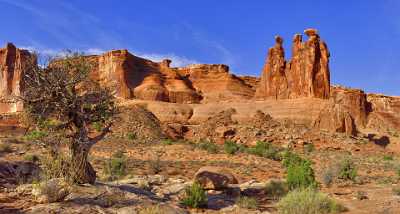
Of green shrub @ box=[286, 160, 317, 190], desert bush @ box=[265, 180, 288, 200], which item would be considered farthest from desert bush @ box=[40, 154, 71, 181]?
green shrub @ box=[286, 160, 317, 190]

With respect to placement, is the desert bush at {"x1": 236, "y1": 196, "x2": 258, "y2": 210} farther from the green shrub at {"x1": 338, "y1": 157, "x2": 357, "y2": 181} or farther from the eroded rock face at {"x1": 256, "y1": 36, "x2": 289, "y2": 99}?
the eroded rock face at {"x1": 256, "y1": 36, "x2": 289, "y2": 99}

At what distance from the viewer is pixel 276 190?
57.3 ft

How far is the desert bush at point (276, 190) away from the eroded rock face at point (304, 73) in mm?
63032

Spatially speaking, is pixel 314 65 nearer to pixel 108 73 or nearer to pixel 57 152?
pixel 108 73

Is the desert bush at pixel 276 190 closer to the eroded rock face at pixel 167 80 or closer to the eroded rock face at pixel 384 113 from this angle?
the eroded rock face at pixel 167 80

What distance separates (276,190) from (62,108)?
8.49 m

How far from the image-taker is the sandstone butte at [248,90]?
7125 cm

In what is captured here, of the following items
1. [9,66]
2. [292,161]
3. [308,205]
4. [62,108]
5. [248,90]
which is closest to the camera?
[308,205]

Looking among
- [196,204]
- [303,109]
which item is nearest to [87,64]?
[196,204]

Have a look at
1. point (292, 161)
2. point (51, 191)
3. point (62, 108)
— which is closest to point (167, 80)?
point (292, 161)

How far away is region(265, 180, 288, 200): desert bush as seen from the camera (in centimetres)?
1700

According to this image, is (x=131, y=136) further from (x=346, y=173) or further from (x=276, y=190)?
(x=276, y=190)

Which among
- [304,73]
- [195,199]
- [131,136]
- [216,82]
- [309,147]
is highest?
[216,82]

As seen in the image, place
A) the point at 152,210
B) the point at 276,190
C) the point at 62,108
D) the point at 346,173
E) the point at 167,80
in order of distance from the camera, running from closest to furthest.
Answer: the point at 152,210, the point at 62,108, the point at 276,190, the point at 346,173, the point at 167,80
